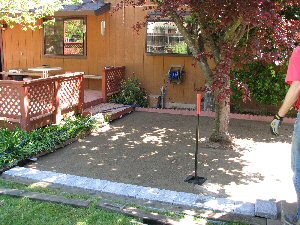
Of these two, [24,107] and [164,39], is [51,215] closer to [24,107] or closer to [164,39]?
[24,107]

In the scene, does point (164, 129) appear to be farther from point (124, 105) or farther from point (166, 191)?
point (166, 191)

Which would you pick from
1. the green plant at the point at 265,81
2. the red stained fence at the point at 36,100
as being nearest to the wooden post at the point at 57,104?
the red stained fence at the point at 36,100

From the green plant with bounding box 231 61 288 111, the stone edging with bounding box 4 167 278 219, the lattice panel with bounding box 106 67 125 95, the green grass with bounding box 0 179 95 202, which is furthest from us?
the lattice panel with bounding box 106 67 125 95

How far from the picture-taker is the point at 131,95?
1055 centimetres

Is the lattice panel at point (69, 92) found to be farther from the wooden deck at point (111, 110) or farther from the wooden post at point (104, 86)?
the wooden post at point (104, 86)

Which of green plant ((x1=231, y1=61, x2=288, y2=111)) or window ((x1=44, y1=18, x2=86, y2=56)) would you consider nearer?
green plant ((x1=231, y1=61, x2=288, y2=111))

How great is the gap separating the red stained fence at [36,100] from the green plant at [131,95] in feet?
7.78

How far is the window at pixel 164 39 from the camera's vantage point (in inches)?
406

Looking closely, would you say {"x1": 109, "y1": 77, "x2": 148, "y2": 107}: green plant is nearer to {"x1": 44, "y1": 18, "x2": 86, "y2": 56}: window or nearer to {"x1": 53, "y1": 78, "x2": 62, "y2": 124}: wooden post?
{"x1": 44, "y1": 18, "x2": 86, "y2": 56}: window

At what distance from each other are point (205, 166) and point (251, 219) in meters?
1.89

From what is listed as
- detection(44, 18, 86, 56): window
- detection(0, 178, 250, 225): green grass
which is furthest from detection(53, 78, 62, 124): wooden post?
detection(44, 18, 86, 56): window

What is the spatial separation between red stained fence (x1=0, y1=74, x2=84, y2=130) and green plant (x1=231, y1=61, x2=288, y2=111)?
4024 mm

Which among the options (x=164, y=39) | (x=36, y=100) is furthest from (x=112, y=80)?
(x=36, y=100)

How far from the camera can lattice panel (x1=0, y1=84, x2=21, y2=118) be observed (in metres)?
6.85
